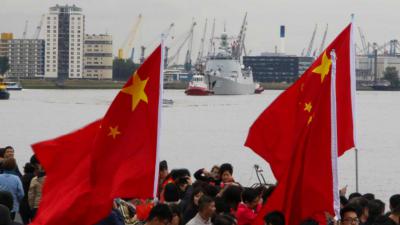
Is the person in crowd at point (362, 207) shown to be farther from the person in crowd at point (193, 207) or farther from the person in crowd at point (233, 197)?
the person in crowd at point (193, 207)

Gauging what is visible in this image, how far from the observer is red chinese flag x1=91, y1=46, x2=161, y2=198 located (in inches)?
423

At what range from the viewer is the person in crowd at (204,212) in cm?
1122

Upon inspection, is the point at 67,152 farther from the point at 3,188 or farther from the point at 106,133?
the point at 3,188

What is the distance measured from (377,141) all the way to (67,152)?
2283 inches

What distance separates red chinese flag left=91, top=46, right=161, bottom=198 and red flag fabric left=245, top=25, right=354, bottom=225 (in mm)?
1126

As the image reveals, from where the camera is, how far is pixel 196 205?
12.2 m

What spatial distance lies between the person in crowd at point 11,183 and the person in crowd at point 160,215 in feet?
14.6

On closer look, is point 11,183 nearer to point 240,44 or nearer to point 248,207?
point 248,207

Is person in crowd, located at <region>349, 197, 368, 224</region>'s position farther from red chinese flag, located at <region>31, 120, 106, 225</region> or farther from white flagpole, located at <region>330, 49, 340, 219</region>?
red chinese flag, located at <region>31, 120, 106, 225</region>

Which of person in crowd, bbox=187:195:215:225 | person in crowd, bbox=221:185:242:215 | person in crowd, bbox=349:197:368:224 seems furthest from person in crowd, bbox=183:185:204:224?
person in crowd, bbox=349:197:368:224

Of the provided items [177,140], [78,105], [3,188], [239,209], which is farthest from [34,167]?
[78,105]

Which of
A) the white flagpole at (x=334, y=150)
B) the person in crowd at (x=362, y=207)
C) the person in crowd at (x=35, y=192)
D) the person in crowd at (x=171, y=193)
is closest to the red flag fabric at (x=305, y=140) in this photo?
the white flagpole at (x=334, y=150)

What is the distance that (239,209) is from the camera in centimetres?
1202

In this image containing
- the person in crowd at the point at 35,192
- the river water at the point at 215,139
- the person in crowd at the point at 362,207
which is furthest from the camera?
the river water at the point at 215,139
